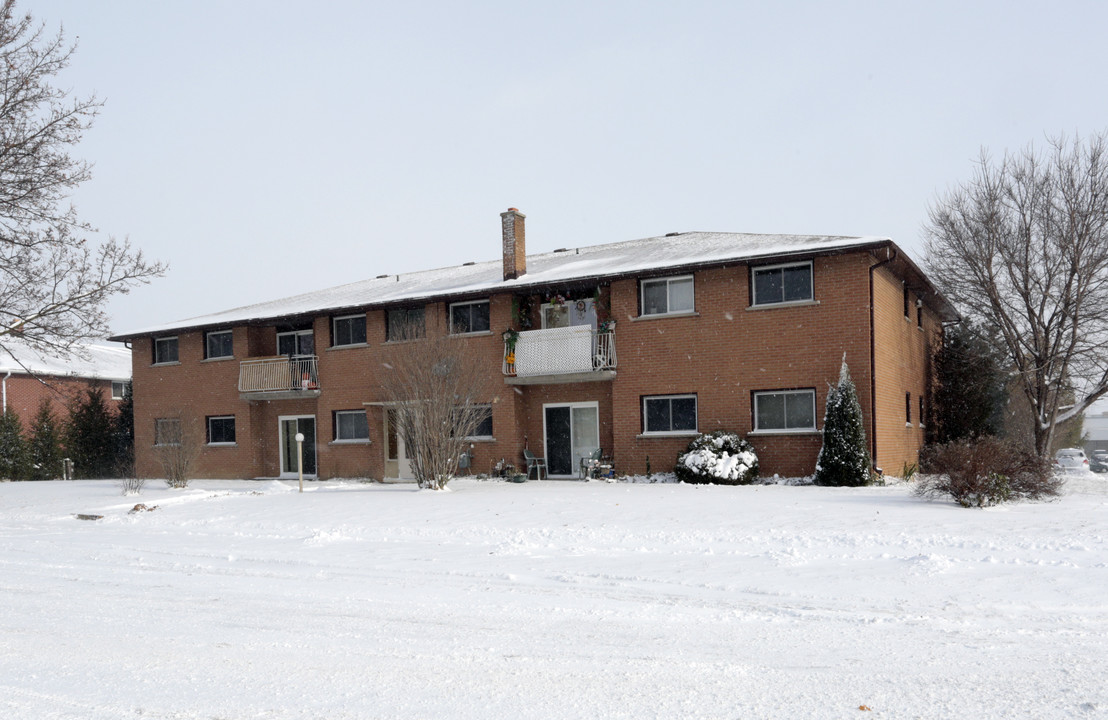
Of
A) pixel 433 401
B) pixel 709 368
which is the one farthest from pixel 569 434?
pixel 433 401

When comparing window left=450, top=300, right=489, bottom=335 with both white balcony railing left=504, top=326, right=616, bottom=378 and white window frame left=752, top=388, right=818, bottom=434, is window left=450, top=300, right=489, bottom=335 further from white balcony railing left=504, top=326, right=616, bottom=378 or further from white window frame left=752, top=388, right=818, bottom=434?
white window frame left=752, top=388, right=818, bottom=434

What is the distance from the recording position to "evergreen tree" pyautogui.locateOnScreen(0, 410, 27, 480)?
31953 mm

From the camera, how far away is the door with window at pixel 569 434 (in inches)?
909

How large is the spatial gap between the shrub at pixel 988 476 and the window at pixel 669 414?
745cm

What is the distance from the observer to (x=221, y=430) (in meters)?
28.8

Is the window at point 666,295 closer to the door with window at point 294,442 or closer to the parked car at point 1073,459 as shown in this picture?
the door with window at point 294,442

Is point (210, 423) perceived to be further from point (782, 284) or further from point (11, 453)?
point (782, 284)

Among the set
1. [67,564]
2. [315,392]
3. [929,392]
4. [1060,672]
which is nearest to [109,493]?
[315,392]

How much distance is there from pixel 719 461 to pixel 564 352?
4856 millimetres

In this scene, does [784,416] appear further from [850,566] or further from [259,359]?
[259,359]

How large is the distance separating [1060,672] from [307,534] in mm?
9771

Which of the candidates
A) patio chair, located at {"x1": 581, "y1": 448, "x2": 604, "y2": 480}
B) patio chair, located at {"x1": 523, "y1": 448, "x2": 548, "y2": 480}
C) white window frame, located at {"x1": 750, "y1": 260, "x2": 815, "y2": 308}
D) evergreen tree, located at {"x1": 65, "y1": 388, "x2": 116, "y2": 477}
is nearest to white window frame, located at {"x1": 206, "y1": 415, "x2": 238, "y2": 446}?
evergreen tree, located at {"x1": 65, "y1": 388, "x2": 116, "y2": 477}

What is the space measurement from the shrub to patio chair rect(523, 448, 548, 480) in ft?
35.3

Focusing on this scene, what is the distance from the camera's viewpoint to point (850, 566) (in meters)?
9.11
